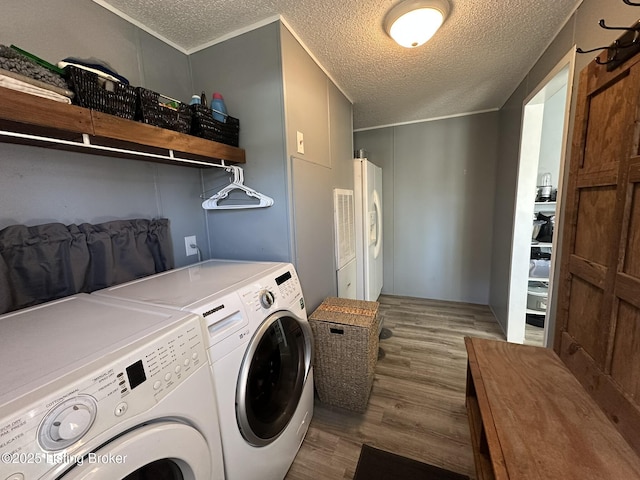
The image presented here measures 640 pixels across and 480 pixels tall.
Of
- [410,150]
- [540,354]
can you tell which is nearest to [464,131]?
[410,150]

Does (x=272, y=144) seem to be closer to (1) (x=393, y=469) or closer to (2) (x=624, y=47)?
(2) (x=624, y=47)

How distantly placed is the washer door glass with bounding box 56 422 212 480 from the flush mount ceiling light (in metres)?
1.93

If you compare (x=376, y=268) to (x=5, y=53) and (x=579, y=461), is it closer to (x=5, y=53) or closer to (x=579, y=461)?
(x=579, y=461)

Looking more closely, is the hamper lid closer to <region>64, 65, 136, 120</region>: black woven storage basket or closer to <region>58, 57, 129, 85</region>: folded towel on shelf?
<region>64, 65, 136, 120</region>: black woven storage basket

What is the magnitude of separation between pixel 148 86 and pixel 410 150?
2.87m

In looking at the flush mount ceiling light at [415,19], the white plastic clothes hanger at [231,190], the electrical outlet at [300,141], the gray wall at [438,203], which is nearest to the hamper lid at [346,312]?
the white plastic clothes hanger at [231,190]

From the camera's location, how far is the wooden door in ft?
2.84

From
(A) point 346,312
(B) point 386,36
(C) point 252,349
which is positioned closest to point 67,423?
(C) point 252,349

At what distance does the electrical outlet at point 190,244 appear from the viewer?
165cm

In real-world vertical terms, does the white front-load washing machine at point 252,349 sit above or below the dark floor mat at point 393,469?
above

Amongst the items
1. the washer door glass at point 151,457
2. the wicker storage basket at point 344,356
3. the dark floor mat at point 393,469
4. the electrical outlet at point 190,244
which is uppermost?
the electrical outlet at point 190,244

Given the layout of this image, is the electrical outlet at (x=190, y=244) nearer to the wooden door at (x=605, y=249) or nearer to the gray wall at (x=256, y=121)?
the gray wall at (x=256, y=121)

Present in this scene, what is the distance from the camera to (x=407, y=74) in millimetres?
2029

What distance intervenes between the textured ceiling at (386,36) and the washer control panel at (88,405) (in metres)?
1.58
